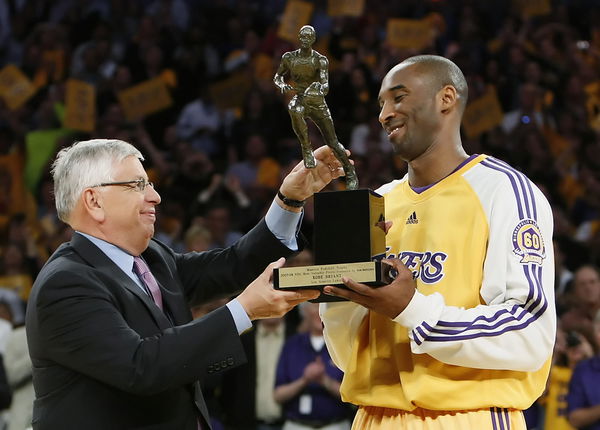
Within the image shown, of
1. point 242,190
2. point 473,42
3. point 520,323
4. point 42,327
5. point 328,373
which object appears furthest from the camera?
point 473,42

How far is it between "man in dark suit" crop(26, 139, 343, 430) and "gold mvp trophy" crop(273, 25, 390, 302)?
0.25 feet

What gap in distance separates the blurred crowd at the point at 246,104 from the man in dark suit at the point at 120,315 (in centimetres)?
336

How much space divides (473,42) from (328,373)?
4378mm

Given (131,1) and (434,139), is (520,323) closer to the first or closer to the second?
(434,139)

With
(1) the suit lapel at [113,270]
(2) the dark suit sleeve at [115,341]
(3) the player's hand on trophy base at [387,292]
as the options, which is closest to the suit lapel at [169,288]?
(1) the suit lapel at [113,270]

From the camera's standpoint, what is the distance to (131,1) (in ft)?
35.8

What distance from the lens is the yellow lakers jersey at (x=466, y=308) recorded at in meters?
2.73

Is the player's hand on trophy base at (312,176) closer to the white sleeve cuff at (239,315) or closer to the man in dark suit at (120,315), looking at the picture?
the man in dark suit at (120,315)

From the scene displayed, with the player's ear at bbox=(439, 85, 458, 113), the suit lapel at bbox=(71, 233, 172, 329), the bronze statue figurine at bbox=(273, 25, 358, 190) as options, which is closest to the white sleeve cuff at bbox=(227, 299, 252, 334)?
the suit lapel at bbox=(71, 233, 172, 329)

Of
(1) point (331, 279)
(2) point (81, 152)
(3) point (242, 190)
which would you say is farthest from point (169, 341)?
(3) point (242, 190)

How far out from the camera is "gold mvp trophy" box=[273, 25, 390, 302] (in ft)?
9.05

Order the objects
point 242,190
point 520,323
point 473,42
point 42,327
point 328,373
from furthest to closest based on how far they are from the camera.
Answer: point 473,42 < point 242,190 < point 328,373 < point 42,327 < point 520,323

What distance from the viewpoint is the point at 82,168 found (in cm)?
310

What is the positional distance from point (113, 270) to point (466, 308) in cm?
113
